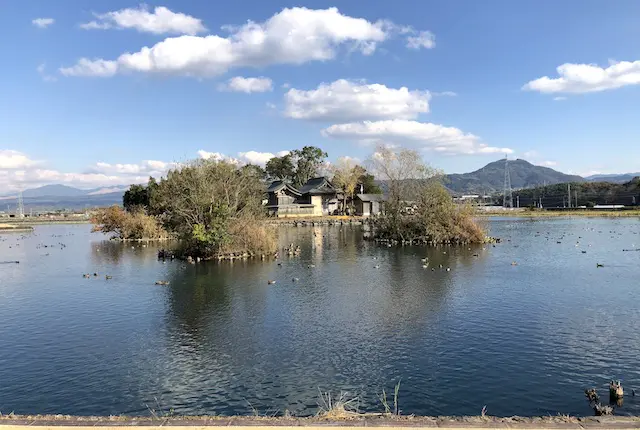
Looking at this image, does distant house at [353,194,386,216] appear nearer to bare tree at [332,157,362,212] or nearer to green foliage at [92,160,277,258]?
bare tree at [332,157,362,212]

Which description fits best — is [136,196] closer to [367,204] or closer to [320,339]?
[367,204]

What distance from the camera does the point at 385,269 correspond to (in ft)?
88.9

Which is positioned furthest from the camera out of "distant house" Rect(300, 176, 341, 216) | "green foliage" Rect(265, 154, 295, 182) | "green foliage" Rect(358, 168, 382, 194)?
"green foliage" Rect(265, 154, 295, 182)

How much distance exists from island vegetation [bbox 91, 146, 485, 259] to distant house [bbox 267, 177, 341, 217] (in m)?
25.8

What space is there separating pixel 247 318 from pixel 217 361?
4.49 m

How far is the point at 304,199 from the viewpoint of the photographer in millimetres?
87125

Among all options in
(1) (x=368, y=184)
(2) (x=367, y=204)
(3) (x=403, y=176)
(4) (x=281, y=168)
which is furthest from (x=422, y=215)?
(4) (x=281, y=168)

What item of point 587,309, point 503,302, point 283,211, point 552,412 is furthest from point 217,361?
point 283,211

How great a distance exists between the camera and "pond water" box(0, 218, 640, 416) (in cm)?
987

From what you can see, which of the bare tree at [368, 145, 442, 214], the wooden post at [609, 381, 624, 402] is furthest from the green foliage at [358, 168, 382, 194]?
the wooden post at [609, 381, 624, 402]

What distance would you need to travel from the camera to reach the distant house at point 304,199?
83188mm

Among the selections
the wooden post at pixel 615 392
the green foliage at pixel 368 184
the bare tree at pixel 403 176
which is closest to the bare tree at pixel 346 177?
the green foliage at pixel 368 184

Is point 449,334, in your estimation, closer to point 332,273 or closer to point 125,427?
point 125,427

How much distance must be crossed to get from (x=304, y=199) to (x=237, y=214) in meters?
51.1
